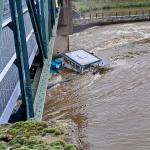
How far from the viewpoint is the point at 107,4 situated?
60.4 m

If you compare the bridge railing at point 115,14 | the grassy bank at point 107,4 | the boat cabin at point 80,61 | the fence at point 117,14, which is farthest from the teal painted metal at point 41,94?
the grassy bank at point 107,4

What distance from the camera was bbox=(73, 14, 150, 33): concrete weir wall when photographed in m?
47.5

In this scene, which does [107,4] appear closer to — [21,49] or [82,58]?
[82,58]

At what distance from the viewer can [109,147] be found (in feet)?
61.7

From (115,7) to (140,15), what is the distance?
28.7 ft

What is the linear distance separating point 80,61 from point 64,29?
23.1 feet

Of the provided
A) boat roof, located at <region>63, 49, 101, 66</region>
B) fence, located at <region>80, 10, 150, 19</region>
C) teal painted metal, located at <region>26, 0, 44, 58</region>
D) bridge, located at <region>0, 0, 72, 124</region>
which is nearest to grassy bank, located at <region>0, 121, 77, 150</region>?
bridge, located at <region>0, 0, 72, 124</region>

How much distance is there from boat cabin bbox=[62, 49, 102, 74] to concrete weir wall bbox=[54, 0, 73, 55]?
3266mm

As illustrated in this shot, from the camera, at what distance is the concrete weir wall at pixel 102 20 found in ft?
156

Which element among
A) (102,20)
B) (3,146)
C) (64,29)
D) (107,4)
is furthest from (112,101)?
(107,4)

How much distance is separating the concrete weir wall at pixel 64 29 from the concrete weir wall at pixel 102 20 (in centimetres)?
793

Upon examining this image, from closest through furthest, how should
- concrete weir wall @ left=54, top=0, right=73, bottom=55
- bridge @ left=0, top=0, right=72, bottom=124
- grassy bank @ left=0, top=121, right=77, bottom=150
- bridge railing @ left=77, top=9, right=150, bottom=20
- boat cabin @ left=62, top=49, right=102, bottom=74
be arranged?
grassy bank @ left=0, top=121, right=77, bottom=150 < bridge @ left=0, top=0, right=72, bottom=124 < boat cabin @ left=62, top=49, right=102, bottom=74 < concrete weir wall @ left=54, top=0, right=73, bottom=55 < bridge railing @ left=77, top=9, right=150, bottom=20

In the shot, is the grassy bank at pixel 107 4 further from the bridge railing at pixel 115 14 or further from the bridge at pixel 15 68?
the bridge at pixel 15 68

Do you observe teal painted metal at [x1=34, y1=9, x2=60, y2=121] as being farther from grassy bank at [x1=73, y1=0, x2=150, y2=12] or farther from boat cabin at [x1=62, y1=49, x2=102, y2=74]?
grassy bank at [x1=73, y1=0, x2=150, y2=12]
